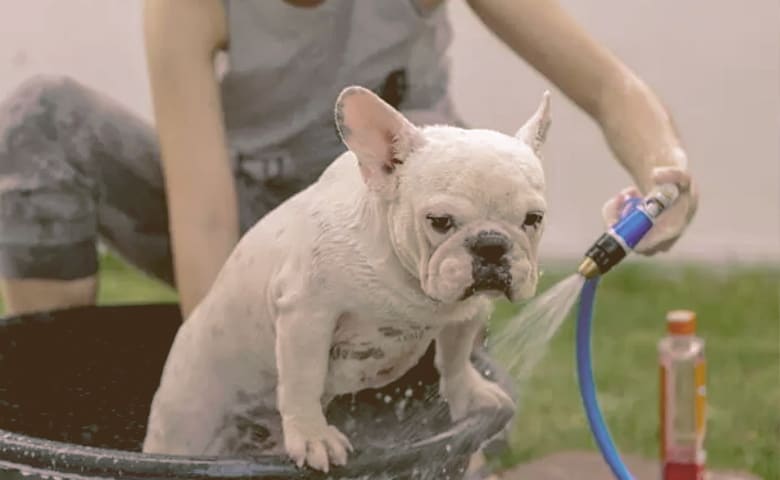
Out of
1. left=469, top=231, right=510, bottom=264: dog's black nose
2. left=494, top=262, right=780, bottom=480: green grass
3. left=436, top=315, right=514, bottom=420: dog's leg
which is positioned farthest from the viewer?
left=494, top=262, right=780, bottom=480: green grass

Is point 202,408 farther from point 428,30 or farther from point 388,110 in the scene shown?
point 428,30

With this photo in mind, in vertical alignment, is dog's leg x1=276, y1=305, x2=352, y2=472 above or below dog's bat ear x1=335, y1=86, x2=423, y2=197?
below

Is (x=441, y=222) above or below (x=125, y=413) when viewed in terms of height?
above

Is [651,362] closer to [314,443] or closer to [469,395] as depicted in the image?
[469,395]

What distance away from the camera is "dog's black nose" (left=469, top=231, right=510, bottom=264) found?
19.5 inches

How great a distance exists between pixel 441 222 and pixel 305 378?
0.11 metres

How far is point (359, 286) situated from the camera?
552 mm

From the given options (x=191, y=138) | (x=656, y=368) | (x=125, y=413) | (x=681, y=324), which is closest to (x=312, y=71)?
(x=191, y=138)

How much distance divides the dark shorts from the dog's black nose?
38 centimetres

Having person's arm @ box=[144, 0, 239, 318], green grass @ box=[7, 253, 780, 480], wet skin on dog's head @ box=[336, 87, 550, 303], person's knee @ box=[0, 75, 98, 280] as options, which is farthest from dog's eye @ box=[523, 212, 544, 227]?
green grass @ box=[7, 253, 780, 480]

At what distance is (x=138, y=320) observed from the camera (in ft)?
2.90

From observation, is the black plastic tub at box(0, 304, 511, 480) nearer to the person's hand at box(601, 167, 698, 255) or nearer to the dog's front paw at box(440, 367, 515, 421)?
the dog's front paw at box(440, 367, 515, 421)

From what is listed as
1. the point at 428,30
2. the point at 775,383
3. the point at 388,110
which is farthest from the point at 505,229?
→ the point at 775,383

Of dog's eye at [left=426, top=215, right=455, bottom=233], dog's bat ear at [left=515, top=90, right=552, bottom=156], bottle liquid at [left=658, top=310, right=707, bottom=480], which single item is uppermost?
dog's bat ear at [left=515, top=90, right=552, bottom=156]
